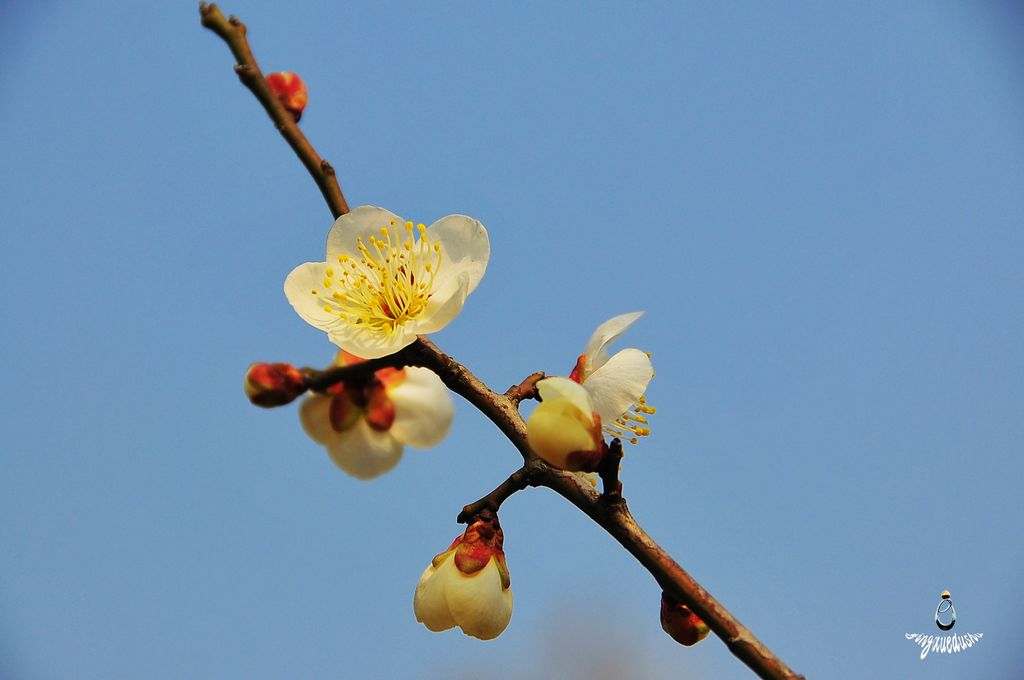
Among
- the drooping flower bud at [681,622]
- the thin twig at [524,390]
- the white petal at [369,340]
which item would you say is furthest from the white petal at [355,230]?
the drooping flower bud at [681,622]

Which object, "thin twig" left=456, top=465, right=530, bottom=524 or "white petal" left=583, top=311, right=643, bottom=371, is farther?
"white petal" left=583, top=311, right=643, bottom=371

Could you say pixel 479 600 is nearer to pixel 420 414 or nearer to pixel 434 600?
pixel 434 600

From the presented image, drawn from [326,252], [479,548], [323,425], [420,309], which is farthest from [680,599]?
[326,252]

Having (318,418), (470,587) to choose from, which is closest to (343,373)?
(318,418)

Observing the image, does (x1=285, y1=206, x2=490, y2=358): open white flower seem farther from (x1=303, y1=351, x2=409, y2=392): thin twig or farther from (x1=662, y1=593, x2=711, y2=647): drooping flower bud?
(x1=662, y1=593, x2=711, y2=647): drooping flower bud

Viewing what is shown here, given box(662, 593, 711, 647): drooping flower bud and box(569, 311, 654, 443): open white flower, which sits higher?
box(569, 311, 654, 443): open white flower

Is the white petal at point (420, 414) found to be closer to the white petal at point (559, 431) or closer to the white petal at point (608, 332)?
the white petal at point (559, 431)

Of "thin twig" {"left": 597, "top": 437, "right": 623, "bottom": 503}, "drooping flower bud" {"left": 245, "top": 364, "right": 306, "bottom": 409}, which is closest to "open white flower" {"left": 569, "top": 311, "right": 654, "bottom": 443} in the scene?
"thin twig" {"left": 597, "top": 437, "right": 623, "bottom": 503}
